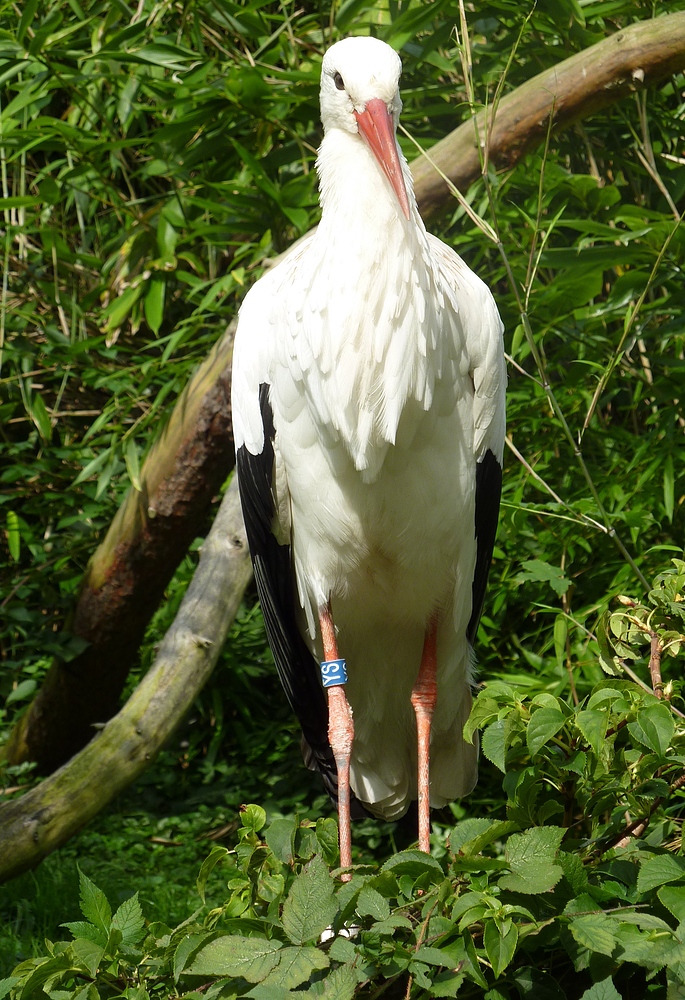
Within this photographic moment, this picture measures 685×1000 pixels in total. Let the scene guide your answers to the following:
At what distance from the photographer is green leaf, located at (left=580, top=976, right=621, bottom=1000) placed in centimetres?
137

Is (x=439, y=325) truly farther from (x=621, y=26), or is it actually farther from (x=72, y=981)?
(x=621, y=26)

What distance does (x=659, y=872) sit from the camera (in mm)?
1454

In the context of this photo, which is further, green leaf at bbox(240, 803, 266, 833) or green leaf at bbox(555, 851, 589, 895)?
green leaf at bbox(240, 803, 266, 833)

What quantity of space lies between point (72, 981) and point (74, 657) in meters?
1.84

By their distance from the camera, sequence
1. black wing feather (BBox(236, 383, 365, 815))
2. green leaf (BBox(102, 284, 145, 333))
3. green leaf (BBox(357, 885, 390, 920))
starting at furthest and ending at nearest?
green leaf (BBox(102, 284, 145, 333)), black wing feather (BBox(236, 383, 365, 815)), green leaf (BBox(357, 885, 390, 920))

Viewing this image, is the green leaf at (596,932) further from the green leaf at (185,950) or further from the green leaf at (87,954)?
the green leaf at (87,954)

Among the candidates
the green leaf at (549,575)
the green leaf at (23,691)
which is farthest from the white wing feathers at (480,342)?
Result: the green leaf at (23,691)

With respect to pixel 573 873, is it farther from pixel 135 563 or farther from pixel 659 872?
pixel 135 563

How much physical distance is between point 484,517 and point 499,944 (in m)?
1.11

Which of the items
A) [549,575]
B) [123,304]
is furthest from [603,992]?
[123,304]

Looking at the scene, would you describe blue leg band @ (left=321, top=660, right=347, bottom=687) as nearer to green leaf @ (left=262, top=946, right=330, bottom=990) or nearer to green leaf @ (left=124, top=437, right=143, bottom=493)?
green leaf @ (left=262, top=946, right=330, bottom=990)

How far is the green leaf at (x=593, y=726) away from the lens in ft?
5.38

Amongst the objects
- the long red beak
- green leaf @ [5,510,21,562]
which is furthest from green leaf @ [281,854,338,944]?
green leaf @ [5,510,21,562]


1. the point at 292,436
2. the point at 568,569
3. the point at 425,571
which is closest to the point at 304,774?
the point at 568,569
